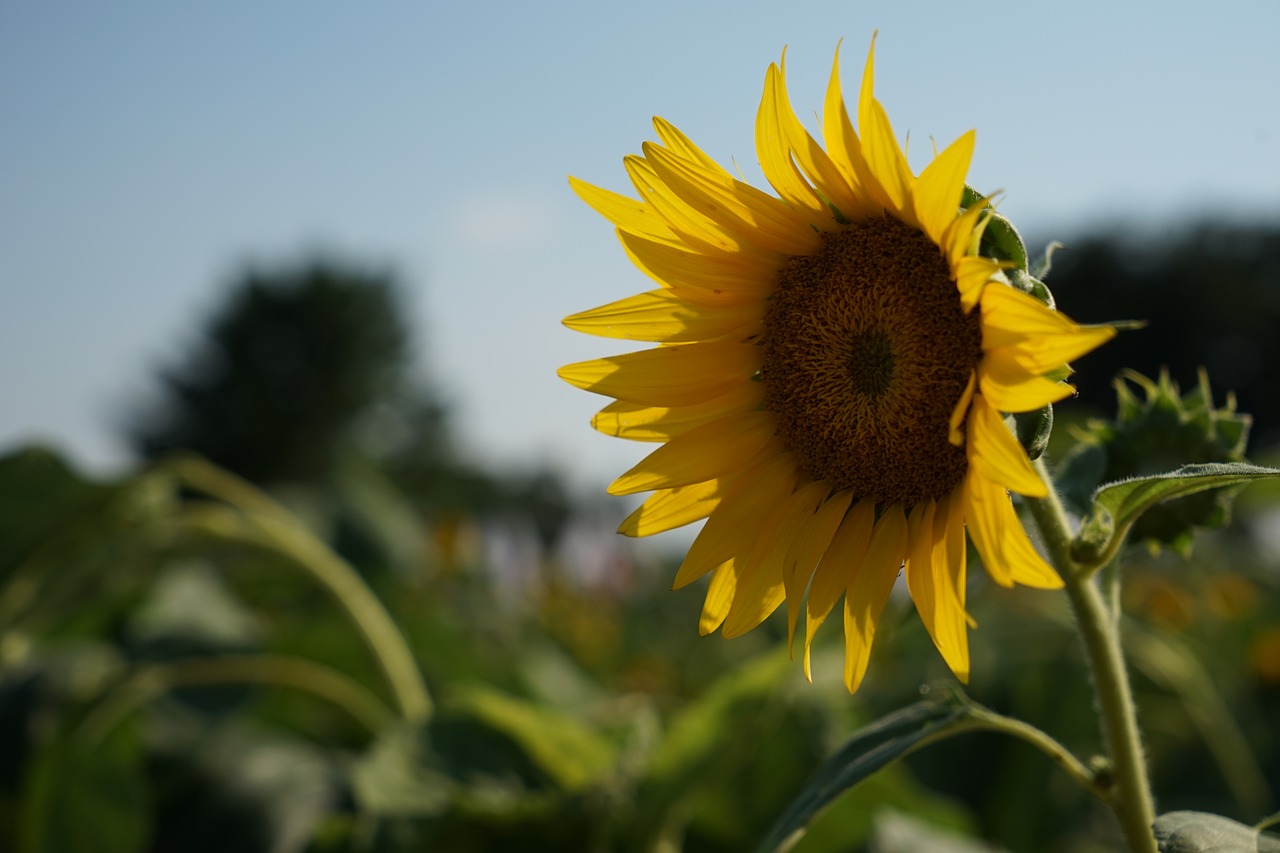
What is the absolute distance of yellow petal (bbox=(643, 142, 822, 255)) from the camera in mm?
1002

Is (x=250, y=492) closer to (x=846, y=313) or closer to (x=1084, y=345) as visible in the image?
(x=846, y=313)

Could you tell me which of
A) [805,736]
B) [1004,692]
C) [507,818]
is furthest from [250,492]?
[1004,692]

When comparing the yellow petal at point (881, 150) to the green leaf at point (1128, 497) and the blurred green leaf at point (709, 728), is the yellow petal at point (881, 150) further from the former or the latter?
the blurred green leaf at point (709, 728)

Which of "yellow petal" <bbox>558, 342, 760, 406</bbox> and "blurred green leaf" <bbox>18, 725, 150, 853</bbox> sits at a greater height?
"yellow petal" <bbox>558, 342, 760, 406</bbox>

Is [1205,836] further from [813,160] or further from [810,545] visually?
[813,160]

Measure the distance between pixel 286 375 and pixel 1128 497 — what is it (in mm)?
29372

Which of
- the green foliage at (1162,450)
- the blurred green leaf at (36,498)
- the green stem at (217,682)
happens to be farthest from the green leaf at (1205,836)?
the blurred green leaf at (36,498)

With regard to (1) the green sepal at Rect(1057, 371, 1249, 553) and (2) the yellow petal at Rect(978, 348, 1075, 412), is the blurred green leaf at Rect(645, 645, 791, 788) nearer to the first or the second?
(1) the green sepal at Rect(1057, 371, 1249, 553)

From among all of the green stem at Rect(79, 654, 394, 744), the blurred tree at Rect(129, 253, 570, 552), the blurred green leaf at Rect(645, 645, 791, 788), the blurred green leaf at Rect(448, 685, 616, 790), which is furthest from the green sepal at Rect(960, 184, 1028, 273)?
the blurred tree at Rect(129, 253, 570, 552)

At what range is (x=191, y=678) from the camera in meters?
2.18

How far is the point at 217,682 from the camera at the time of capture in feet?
7.92

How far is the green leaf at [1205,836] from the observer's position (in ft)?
2.51

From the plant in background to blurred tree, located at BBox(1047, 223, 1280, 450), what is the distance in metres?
32.6

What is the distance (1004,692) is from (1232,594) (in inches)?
73.9
